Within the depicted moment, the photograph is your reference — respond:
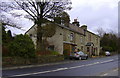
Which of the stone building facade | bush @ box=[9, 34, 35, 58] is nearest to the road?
bush @ box=[9, 34, 35, 58]

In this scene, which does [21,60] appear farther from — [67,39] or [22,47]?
[67,39]

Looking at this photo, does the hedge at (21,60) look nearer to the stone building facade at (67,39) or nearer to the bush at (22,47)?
the bush at (22,47)

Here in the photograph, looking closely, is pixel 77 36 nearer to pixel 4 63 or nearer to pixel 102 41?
pixel 4 63

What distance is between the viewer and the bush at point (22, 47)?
63.8 ft

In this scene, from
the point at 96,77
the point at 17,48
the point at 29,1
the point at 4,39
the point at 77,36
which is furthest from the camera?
Result: the point at 77,36

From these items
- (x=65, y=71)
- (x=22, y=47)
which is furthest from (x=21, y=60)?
(x=65, y=71)

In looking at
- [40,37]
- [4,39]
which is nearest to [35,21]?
[40,37]

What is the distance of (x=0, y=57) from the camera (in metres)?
18.2

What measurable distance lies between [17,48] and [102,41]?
171 ft

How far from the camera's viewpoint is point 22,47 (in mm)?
19703

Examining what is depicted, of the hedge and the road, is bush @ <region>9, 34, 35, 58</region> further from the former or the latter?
the road

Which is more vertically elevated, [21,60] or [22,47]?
[22,47]

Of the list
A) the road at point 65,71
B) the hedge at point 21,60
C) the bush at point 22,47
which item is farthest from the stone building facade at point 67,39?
the road at point 65,71

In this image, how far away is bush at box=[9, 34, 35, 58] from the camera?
63.8ft
